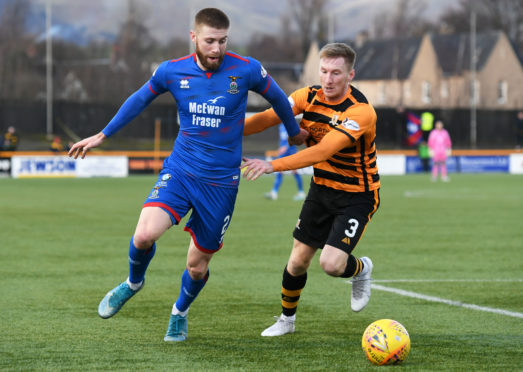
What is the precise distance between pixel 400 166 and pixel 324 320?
31.4 metres

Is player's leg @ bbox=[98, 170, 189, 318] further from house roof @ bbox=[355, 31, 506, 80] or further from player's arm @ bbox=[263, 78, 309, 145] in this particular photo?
house roof @ bbox=[355, 31, 506, 80]

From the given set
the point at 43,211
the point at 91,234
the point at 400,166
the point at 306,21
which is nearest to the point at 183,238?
the point at 91,234

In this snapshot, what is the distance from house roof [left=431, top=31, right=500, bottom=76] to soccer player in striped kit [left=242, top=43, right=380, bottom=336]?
56.9m

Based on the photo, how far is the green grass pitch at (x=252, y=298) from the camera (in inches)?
240

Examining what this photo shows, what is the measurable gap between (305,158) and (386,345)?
4.67 feet

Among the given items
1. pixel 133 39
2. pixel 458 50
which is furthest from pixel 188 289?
pixel 133 39

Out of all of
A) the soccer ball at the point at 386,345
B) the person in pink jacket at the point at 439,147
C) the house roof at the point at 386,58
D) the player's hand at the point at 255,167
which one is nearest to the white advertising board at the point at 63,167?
the person in pink jacket at the point at 439,147

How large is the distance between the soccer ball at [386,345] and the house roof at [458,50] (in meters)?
58.0

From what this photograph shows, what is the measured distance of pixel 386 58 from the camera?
2842 inches

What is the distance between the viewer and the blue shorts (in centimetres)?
638

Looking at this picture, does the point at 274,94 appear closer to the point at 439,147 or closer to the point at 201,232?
the point at 201,232

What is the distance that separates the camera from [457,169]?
3972 cm

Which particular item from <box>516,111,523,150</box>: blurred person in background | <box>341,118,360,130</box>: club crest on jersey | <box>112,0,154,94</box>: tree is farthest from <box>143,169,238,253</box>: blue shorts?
<box>112,0,154,94</box>: tree

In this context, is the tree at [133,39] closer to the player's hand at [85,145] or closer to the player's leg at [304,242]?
the player's leg at [304,242]
